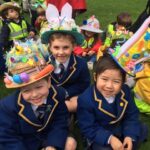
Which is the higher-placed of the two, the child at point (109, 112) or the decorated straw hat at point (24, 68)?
the decorated straw hat at point (24, 68)

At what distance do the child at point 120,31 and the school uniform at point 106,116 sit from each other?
249cm

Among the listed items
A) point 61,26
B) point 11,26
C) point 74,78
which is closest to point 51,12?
point 61,26

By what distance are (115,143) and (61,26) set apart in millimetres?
1184

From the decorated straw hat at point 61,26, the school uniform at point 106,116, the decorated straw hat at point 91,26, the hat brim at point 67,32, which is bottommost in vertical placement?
the school uniform at point 106,116

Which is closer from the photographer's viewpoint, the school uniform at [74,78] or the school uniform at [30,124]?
the school uniform at [30,124]

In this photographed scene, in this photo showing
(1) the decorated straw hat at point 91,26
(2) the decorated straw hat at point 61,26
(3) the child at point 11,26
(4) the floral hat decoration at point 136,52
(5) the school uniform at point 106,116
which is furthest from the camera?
(3) the child at point 11,26

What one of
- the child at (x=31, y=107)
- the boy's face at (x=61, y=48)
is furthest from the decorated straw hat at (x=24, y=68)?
the boy's face at (x=61, y=48)

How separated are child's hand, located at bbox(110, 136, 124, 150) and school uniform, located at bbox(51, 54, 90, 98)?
906 millimetres

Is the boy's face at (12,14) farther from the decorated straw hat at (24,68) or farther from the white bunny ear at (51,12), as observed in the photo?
the decorated straw hat at (24,68)

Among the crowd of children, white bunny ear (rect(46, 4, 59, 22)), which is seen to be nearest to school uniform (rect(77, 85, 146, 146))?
the crowd of children

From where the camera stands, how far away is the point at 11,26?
5.84 metres

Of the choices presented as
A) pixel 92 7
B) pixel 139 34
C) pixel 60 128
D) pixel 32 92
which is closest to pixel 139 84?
pixel 139 34

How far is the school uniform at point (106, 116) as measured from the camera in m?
2.98

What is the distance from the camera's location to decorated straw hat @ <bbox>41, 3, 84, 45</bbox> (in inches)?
133
